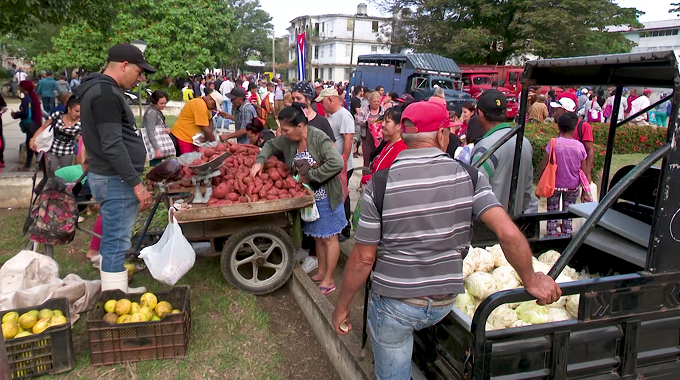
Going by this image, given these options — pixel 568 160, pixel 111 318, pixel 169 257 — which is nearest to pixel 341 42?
pixel 568 160

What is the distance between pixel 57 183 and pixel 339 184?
2548 millimetres

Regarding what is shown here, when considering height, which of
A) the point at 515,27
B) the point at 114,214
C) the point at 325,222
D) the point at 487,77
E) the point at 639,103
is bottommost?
the point at 325,222

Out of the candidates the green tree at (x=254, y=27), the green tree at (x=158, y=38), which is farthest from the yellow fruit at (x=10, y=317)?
the green tree at (x=254, y=27)

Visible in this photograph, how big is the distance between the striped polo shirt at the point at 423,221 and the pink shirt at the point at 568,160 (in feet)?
12.1

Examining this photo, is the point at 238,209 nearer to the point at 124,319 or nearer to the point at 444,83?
the point at 124,319

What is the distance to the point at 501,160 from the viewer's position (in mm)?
4176

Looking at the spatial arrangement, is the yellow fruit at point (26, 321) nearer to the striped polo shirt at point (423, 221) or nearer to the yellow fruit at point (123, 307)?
the yellow fruit at point (123, 307)

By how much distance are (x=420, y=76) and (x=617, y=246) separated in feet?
69.8

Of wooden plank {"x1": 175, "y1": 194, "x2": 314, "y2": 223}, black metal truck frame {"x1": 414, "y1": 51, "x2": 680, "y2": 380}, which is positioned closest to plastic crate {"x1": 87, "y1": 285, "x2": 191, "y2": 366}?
wooden plank {"x1": 175, "y1": 194, "x2": 314, "y2": 223}

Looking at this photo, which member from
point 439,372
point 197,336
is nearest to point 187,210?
point 197,336

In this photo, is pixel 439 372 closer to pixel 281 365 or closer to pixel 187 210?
pixel 281 365

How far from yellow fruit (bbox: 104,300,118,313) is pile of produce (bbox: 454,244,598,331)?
2604 millimetres

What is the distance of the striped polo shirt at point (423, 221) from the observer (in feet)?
7.00

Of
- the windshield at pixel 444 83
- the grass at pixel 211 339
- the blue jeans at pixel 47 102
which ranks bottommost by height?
the grass at pixel 211 339
